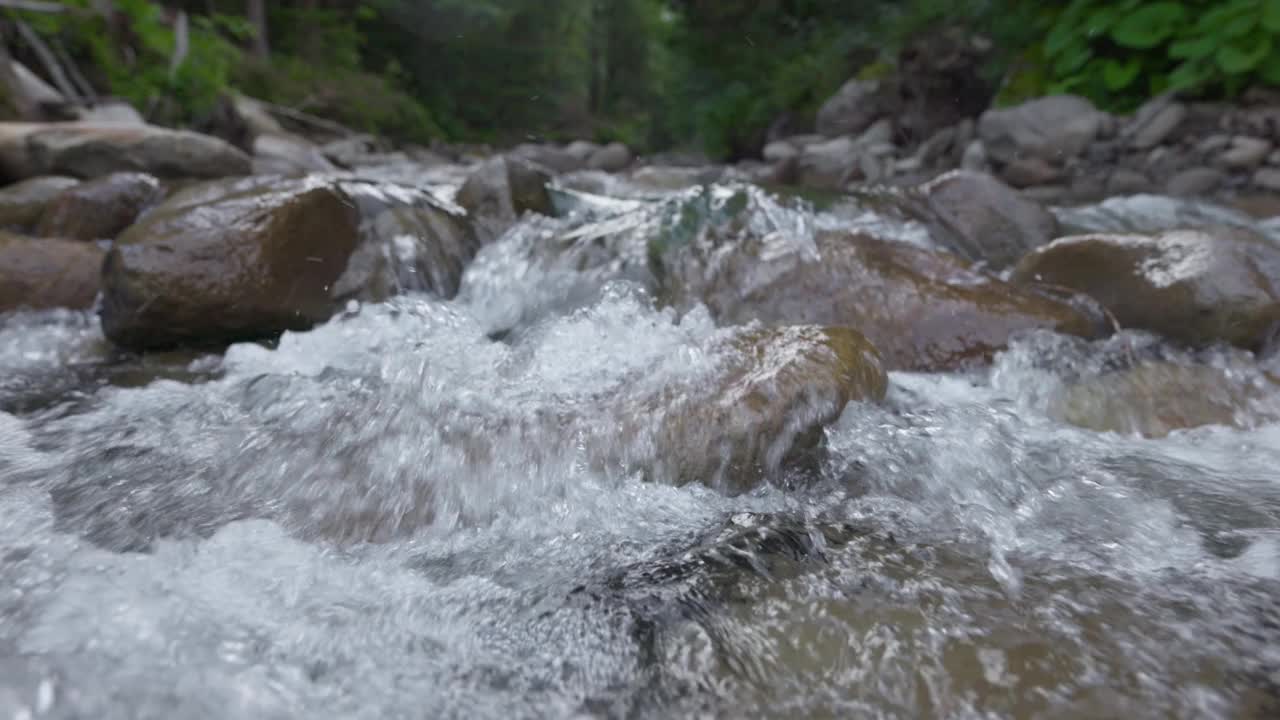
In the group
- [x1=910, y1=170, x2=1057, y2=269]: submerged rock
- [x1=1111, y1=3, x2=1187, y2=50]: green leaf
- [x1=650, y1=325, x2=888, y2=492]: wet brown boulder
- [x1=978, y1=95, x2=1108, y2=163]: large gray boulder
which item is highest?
[x1=1111, y1=3, x2=1187, y2=50]: green leaf

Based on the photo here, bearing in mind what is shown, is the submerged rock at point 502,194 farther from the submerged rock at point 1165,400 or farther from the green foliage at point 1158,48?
the green foliage at point 1158,48

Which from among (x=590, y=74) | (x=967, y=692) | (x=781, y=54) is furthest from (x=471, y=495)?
(x=590, y=74)

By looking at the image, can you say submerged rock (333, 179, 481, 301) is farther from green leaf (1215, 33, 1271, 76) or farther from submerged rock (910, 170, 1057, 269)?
green leaf (1215, 33, 1271, 76)

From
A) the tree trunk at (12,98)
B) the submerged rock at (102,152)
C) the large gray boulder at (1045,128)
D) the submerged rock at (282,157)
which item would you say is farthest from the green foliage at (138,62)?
the large gray boulder at (1045,128)

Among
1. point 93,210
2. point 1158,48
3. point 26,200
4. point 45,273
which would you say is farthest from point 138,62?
point 1158,48

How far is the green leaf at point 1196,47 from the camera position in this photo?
676 cm

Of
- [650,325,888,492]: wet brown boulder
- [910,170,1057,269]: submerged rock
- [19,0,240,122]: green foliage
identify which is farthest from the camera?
[19,0,240,122]: green foliage

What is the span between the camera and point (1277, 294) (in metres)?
2.86

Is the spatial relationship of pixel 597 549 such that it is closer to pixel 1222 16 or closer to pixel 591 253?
pixel 591 253

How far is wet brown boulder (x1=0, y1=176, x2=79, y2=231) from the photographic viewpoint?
3.92 metres

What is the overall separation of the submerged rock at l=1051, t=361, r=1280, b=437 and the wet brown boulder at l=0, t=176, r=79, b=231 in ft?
15.9

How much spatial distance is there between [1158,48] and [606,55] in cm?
2701

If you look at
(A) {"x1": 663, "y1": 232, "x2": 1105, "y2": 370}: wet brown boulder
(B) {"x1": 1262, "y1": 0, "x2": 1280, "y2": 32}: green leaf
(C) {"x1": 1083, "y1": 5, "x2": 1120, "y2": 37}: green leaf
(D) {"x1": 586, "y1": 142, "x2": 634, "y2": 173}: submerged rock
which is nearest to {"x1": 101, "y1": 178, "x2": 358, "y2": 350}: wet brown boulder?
(A) {"x1": 663, "y1": 232, "x2": 1105, "y2": 370}: wet brown boulder

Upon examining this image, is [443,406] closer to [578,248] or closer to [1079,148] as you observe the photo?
[578,248]
